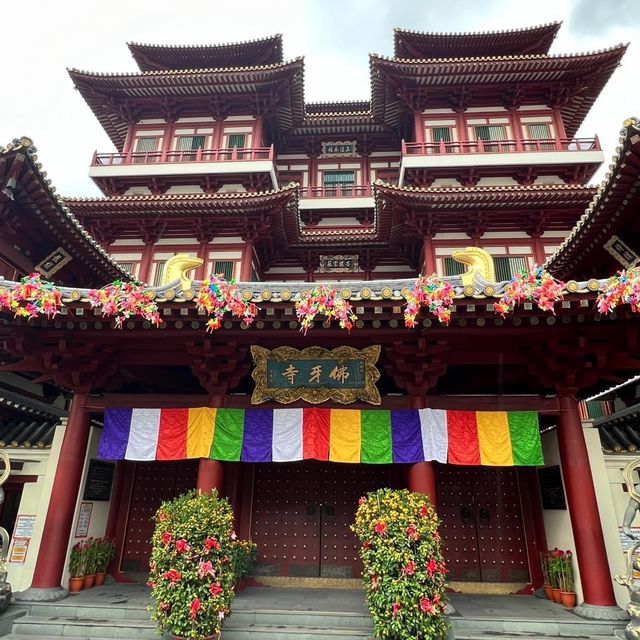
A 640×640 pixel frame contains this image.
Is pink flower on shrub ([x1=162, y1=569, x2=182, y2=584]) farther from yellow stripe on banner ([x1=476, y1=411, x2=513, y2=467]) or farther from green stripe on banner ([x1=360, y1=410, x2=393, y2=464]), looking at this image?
yellow stripe on banner ([x1=476, y1=411, x2=513, y2=467])

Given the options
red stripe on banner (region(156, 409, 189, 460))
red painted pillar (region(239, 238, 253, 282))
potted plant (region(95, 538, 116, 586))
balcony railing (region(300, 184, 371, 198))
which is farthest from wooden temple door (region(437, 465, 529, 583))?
balcony railing (region(300, 184, 371, 198))

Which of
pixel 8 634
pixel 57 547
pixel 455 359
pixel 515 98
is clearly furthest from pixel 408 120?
pixel 8 634

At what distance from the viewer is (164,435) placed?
858 cm

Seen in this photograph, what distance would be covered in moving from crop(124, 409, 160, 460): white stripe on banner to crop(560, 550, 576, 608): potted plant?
8.16 m

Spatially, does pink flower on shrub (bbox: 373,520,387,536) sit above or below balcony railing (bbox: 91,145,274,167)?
below

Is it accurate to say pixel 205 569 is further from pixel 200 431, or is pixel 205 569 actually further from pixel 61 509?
pixel 61 509

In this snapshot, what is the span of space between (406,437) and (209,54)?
837 inches

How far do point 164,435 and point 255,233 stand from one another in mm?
10379

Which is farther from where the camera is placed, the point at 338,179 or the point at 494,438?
the point at 338,179

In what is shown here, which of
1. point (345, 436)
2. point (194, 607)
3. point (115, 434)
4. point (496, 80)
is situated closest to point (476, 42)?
point (496, 80)

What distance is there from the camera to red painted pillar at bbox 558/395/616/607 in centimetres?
755

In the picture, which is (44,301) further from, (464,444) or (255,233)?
(255,233)

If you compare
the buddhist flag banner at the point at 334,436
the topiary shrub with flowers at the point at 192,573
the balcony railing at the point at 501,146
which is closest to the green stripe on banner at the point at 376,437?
the buddhist flag banner at the point at 334,436

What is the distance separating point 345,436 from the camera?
8336 mm
